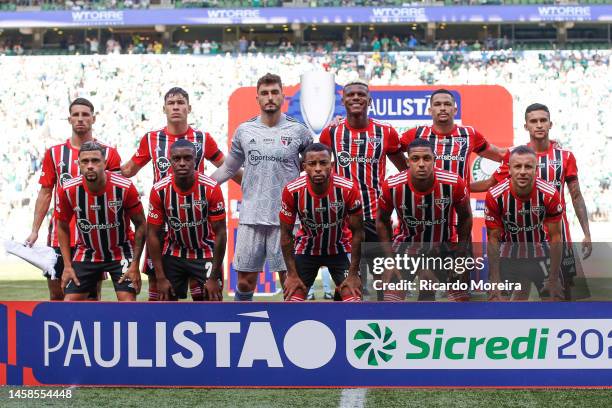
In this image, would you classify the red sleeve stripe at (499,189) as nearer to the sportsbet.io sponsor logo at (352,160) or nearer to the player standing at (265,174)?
the sportsbet.io sponsor logo at (352,160)

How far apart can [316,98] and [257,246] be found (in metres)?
3.69

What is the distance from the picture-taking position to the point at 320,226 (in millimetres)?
5281

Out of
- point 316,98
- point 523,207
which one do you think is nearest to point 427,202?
point 523,207

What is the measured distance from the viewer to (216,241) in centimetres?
523

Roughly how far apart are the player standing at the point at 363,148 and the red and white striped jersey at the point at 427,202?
20.3 inches

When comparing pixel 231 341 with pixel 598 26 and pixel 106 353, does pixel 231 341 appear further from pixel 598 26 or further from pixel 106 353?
pixel 598 26

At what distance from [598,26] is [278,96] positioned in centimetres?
3398

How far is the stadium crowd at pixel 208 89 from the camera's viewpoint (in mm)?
21703

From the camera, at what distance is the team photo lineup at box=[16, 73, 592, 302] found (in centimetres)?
433

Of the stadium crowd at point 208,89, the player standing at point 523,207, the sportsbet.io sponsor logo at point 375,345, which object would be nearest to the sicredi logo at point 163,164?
the player standing at point 523,207

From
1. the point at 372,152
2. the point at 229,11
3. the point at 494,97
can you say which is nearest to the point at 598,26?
the point at 229,11

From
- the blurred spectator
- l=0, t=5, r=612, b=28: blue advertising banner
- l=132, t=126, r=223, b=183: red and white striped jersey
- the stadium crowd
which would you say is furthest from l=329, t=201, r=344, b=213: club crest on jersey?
l=0, t=5, r=612, b=28: blue advertising banner

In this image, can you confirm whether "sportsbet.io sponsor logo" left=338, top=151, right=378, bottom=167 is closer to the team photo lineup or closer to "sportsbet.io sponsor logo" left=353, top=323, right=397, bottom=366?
the team photo lineup

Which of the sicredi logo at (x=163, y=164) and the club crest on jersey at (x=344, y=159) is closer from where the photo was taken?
the club crest on jersey at (x=344, y=159)
